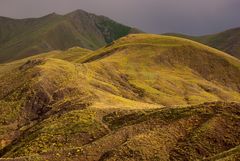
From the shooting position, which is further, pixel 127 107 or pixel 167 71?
pixel 167 71

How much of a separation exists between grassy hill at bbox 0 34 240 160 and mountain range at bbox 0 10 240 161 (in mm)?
133

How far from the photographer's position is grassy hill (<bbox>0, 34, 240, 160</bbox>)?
5791 cm

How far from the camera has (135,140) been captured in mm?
58312

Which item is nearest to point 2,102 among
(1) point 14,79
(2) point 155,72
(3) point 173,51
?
(1) point 14,79

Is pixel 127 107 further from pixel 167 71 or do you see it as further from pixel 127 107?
pixel 167 71

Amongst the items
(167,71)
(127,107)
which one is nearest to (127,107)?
(127,107)

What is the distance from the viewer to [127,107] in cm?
8325

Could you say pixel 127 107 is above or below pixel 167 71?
above

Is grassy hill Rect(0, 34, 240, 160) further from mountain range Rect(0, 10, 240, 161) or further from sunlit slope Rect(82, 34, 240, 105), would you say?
sunlit slope Rect(82, 34, 240, 105)

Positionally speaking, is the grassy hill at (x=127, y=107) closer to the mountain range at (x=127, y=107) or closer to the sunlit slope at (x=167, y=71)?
the mountain range at (x=127, y=107)

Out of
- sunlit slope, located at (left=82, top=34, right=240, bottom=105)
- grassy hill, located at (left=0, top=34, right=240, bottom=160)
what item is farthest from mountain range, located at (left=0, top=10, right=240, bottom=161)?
sunlit slope, located at (left=82, top=34, right=240, bottom=105)

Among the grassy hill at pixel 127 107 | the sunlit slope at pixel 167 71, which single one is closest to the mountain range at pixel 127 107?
the grassy hill at pixel 127 107

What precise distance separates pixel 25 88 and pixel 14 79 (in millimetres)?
13423

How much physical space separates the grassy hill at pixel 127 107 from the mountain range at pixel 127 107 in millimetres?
133
